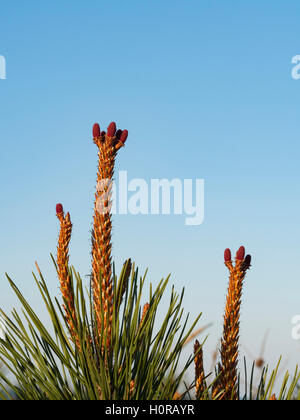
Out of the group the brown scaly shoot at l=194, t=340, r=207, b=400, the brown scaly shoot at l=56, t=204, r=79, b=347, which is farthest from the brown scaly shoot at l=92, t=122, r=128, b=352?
the brown scaly shoot at l=194, t=340, r=207, b=400

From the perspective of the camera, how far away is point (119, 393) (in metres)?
3.13

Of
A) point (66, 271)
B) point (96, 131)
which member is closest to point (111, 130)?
point (96, 131)

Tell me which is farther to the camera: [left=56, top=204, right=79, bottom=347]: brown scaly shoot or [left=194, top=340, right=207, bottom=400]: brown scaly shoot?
[left=194, top=340, right=207, bottom=400]: brown scaly shoot

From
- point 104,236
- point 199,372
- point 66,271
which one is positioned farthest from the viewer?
point 199,372

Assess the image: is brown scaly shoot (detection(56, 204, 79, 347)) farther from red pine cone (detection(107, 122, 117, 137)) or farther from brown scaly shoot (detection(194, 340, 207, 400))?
brown scaly shoot (detection(194, 340, 207, 400))

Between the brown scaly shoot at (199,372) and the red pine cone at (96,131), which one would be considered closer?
the red pine cone at (96,131)

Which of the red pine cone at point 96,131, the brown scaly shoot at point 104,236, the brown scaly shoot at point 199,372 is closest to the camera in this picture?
the brown scaly shoot at point 104,236

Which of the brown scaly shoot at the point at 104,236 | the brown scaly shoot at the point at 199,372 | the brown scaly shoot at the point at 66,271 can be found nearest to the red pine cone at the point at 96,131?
the brown scaly shoot at the point at 104,236

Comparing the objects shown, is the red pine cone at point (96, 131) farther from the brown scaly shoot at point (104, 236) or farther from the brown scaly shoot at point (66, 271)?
the brown scaly shoot at point (66, 271)

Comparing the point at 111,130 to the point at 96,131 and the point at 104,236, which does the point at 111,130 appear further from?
the point at 104,236

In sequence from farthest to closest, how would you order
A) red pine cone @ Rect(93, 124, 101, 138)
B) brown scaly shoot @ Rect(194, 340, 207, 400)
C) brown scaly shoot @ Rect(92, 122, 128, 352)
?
brown scaly shoot @ Rect(194, 340, 207, 400)
red pine cone @ Rect(93, 124, 101, 138)
brown scaly shoot @ Rect(92, 122, 128, 352)

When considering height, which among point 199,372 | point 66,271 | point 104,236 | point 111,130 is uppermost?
point 111,130

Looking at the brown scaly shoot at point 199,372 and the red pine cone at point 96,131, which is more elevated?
the red pine cone at point 96,131

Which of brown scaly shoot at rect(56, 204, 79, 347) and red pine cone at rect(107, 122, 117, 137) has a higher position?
red pine cone at rect(107, 122, 117, 137)
